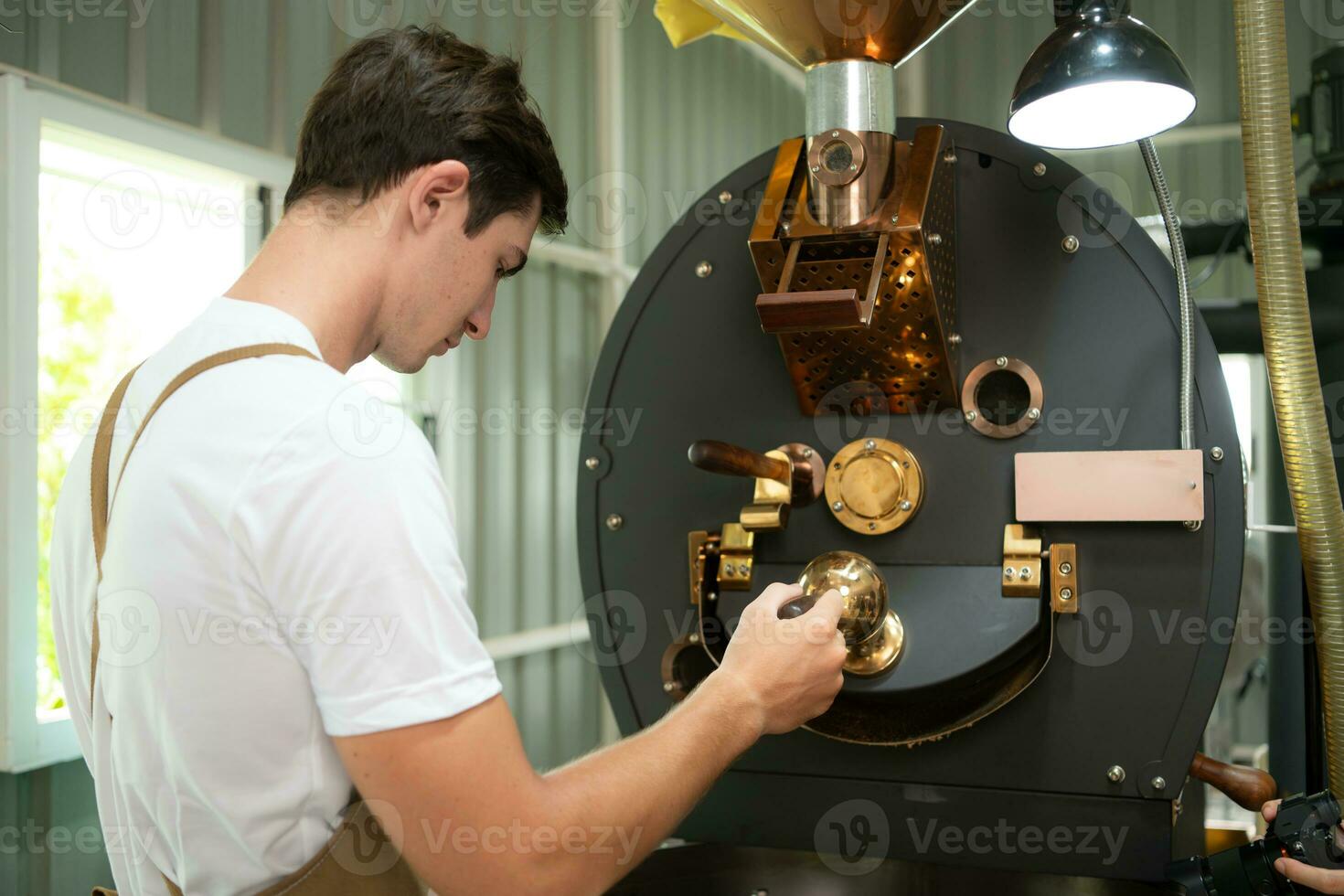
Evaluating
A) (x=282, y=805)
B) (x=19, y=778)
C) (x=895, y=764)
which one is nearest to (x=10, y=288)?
(x=19, y=778)

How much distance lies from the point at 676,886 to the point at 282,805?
0.59 metres

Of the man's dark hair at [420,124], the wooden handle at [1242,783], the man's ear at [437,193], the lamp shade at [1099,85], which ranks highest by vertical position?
the lamp shade at [1099,85]

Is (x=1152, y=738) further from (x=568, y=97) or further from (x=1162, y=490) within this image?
(x=568, y=97)

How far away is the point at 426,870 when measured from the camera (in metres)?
0.81

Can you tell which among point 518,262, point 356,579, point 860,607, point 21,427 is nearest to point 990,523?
point 860,607

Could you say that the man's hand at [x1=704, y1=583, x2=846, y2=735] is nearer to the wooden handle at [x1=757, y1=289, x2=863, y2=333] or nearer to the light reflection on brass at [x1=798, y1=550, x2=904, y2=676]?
the light reflection on brass at [x1=798, y1=550, x2=904, y2=676]

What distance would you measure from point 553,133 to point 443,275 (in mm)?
2967

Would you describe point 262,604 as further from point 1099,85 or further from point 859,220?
point 1099,85

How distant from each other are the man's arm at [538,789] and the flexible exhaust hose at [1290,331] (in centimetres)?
64

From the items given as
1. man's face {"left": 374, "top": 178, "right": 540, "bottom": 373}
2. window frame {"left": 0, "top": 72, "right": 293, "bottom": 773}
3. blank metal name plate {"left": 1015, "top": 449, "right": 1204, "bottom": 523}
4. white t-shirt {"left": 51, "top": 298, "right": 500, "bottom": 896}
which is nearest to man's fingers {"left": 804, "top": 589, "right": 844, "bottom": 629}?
blank metal name plate {"left": 1015, "top": 449, "right": 1204, "bottom": 523}

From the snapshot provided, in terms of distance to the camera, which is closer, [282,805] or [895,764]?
[282,805]

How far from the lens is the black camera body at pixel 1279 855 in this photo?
41.6 inches

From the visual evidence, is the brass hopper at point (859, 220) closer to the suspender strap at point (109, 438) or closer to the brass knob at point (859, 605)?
the brass knob at point (859, 605)

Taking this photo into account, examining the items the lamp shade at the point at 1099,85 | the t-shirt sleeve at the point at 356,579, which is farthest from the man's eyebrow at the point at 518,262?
the lamp shade at the point at 1099,85
